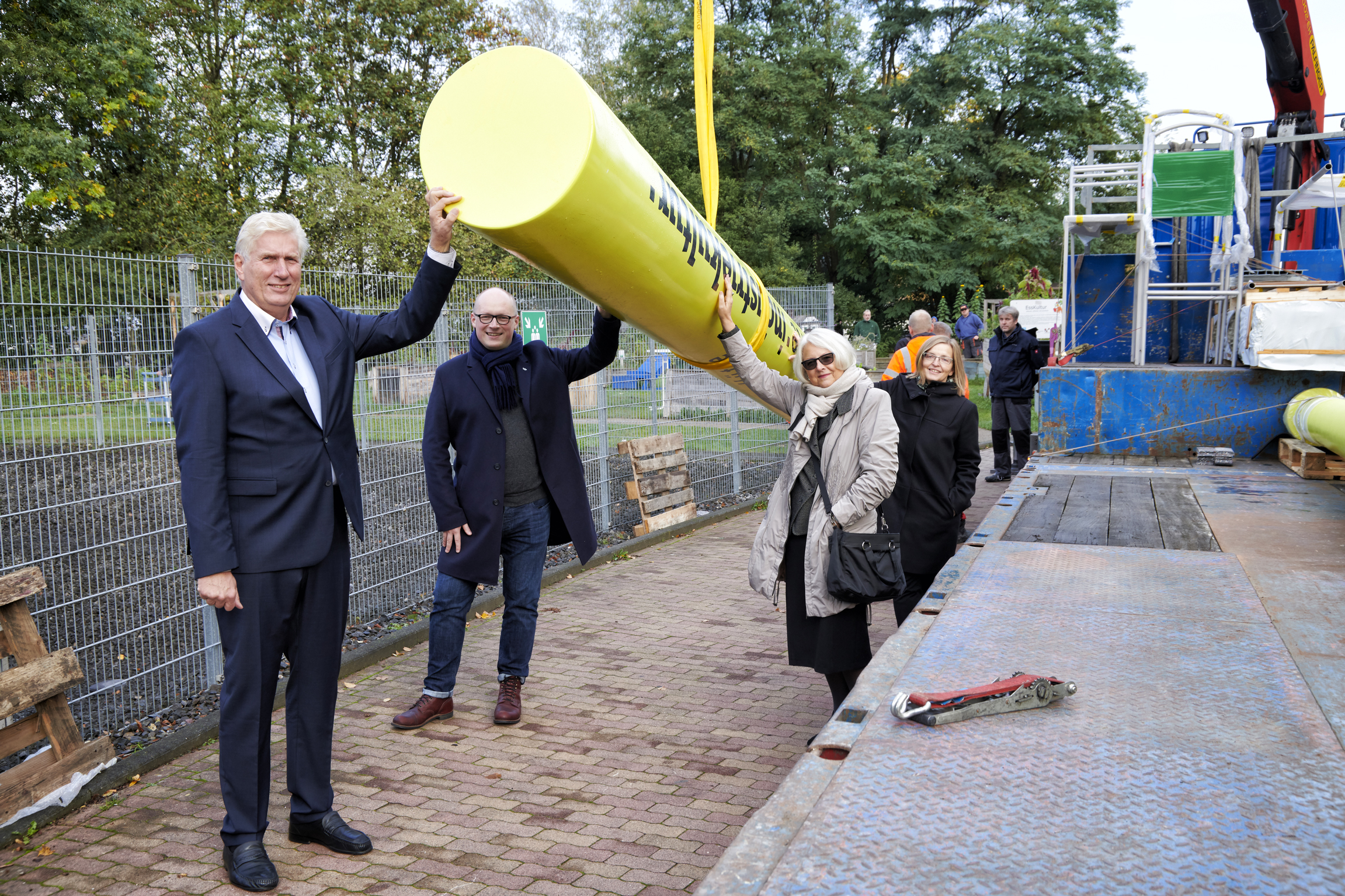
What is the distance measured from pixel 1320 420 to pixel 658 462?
16.5 ft

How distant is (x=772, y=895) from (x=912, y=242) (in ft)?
→ 108

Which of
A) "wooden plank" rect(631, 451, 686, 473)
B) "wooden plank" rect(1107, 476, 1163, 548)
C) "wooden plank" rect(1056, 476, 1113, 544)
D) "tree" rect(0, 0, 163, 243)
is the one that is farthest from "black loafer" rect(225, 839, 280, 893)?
"tree" rect(0, 0, 163, 243)

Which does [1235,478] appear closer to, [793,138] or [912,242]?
[912,242]

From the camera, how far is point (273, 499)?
303 centimetres

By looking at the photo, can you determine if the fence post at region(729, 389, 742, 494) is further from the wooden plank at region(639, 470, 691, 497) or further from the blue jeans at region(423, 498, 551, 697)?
the blue jeans at region(423, 498, 551, 697)

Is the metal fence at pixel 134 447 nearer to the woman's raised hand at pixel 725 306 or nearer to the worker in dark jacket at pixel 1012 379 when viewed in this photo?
the woman's raised hand at pixel 725 306

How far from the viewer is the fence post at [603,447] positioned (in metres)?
8.20

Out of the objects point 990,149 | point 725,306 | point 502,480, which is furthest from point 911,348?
point 990,149

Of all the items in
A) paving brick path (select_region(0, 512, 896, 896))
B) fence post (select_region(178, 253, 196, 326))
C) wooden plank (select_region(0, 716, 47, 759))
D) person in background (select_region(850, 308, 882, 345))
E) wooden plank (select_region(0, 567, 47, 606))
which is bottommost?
paving brick path (select_region(0, 512, 896, 896))

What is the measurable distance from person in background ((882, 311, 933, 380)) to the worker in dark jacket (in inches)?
51.9

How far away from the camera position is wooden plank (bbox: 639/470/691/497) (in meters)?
8.84

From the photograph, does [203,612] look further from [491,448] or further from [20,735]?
[491,448]

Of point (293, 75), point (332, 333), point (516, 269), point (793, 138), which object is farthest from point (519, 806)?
point (793, 138)

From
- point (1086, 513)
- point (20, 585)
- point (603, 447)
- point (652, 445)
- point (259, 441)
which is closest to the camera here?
point (259, 441)
